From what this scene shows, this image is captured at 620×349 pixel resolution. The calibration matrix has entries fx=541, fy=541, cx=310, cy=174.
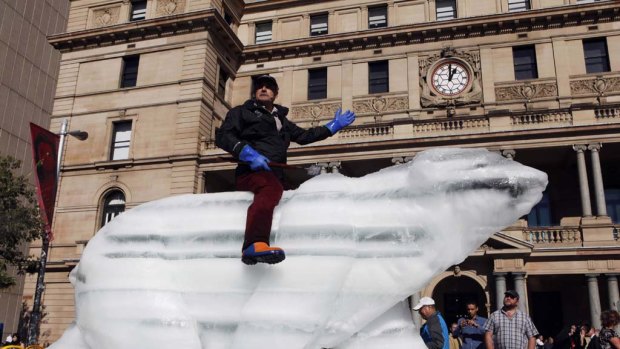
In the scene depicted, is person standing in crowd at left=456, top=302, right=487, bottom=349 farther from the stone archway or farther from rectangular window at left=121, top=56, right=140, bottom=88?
rectangular window at left=121, top=56, right=140, bottom=88

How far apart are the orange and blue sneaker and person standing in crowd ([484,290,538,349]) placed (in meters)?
4.64

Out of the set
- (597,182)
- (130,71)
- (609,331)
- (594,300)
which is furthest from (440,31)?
(609,331)

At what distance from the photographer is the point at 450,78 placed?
26109 mm

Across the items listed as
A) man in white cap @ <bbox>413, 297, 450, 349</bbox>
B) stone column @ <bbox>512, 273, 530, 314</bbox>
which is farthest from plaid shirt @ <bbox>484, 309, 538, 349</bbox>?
stone column @ <bbox>512, 273, 530, 314</bbox>

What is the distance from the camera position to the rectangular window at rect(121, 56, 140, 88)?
28766 mm

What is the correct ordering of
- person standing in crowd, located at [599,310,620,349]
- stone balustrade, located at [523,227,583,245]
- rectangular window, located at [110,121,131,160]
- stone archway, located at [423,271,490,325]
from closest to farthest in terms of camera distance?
person standing in crowd, located at [599,310,620,349] → stone balustrade, located at [523,227,583,245] → stone archway, located at [423,271,490,325] → rectangular window, located at [110,121,131,160]

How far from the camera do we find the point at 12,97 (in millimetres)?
45062

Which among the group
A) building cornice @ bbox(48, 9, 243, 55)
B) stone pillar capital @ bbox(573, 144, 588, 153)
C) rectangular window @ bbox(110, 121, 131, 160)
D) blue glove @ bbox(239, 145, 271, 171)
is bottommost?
blue glove @ bbox(239, 145, 271, 171)

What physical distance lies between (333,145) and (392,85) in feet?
17.6

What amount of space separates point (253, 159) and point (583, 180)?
21.4 metres

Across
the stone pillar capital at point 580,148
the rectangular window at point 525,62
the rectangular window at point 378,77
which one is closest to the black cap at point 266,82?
the stone pillar capital at point 580,148

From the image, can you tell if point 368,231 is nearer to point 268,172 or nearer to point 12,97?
point 268,172

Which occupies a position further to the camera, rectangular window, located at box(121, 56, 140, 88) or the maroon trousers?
rectangular window, located at box(121, 56, 140, 88)

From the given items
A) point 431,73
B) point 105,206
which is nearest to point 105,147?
point 105,206
